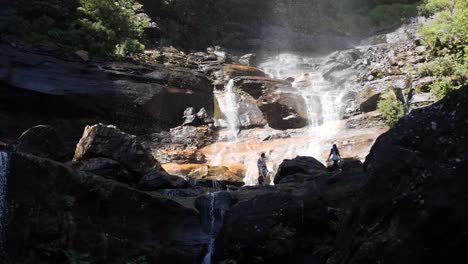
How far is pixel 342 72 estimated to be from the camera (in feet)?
90.6

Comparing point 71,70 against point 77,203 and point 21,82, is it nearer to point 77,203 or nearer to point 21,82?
point 21,82

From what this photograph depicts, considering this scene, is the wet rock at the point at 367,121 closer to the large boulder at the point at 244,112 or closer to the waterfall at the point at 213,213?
the large boulder at the point at 244,112

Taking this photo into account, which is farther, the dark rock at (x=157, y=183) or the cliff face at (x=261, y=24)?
the cliff face at (x=261, y=24)

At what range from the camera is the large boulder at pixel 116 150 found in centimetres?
1323

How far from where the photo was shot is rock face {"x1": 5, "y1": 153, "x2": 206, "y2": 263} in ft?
25.9

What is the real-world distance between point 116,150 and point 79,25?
12633mm

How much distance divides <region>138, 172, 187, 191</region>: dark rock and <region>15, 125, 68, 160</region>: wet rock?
10.0 feet

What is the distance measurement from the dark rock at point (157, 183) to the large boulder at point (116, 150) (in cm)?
95

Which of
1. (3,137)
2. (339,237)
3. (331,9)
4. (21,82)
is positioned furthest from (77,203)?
(331,9)

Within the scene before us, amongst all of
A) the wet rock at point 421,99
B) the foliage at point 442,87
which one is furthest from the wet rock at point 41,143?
the foliage at point 442,87

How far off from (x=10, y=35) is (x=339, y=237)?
741 inches

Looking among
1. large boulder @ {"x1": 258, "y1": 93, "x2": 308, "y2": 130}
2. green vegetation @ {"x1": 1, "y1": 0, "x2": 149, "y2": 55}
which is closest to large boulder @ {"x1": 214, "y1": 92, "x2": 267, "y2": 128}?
large boulder @ {"x1": 258, "y1": 93, "x2": 308, "y2": 130}

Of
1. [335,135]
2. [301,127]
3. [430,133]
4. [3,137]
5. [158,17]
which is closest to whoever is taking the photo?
[430,133]

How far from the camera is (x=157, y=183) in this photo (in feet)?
39.1
